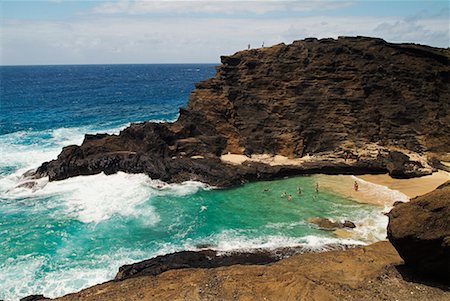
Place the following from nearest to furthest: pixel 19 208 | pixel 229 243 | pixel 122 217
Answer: pixel 229 243, pixel 122 217, pixel 19 208

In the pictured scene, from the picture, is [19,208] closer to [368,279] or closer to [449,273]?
[368,279]

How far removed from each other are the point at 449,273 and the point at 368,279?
9.26 ft

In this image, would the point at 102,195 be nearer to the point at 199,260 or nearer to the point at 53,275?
the point at 53,275

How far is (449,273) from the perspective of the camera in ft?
46.5

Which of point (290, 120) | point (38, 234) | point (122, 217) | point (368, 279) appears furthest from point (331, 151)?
point (38, 234)

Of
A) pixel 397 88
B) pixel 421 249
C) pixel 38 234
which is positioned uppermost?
pixel 397 88

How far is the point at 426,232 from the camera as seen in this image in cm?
1385

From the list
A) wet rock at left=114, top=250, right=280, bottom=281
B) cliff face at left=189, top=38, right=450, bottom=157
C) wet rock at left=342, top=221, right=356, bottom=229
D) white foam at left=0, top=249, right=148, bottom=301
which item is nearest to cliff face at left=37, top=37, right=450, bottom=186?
cliff face at left=189, top=38, right=450, bottom=157

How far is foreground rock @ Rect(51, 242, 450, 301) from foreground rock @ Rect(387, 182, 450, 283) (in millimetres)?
813

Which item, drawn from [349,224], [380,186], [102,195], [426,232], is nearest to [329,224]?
[349,224]

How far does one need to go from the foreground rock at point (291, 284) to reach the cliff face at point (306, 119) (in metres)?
18.6

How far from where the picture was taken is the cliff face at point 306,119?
36.3m

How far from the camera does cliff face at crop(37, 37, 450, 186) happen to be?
36281mm

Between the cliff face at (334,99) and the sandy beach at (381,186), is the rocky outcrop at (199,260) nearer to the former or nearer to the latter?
the sandy beach at (381,186)
